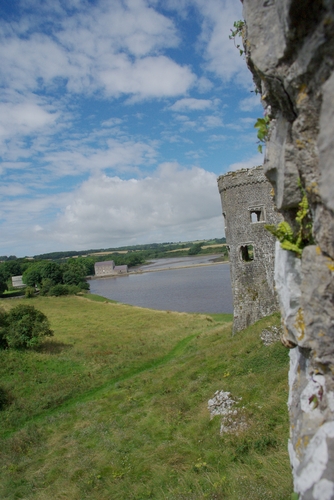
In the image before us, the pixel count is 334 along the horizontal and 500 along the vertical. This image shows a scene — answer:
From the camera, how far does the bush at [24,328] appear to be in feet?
77.1

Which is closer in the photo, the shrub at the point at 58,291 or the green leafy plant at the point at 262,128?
the green leafy plant at the point at 262,128

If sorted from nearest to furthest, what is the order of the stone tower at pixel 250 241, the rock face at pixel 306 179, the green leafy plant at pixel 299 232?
the rock face at pixel 306 179 → the green leafy plant at pixel 299 232 → the stone tower at pixel 250 241

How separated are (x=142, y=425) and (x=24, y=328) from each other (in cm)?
1525

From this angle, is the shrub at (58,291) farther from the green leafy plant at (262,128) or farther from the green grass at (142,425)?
the green leafy plant at (262,128)

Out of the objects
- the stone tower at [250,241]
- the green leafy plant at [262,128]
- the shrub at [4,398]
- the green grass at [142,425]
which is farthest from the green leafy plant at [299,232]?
the shrub at [4,398]

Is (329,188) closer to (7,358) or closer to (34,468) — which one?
(34,468)

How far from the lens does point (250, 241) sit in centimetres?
1889

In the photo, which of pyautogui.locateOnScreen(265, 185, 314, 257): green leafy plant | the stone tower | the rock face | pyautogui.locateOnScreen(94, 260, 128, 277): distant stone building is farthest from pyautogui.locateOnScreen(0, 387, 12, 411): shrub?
pyautogui.locateOnScreen(94, 260, 128, 277): distant stone building

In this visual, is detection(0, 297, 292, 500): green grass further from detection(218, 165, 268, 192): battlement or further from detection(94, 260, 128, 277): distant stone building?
detection(94, 260, 128, 277): distant stone building

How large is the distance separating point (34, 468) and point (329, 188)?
1281 cm

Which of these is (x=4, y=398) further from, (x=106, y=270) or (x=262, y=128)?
(x=106, y=270)

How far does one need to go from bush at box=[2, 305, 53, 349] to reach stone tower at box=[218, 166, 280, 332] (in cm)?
1434

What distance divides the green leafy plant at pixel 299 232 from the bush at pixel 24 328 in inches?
935

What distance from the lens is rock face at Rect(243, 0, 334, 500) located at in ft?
7.95
